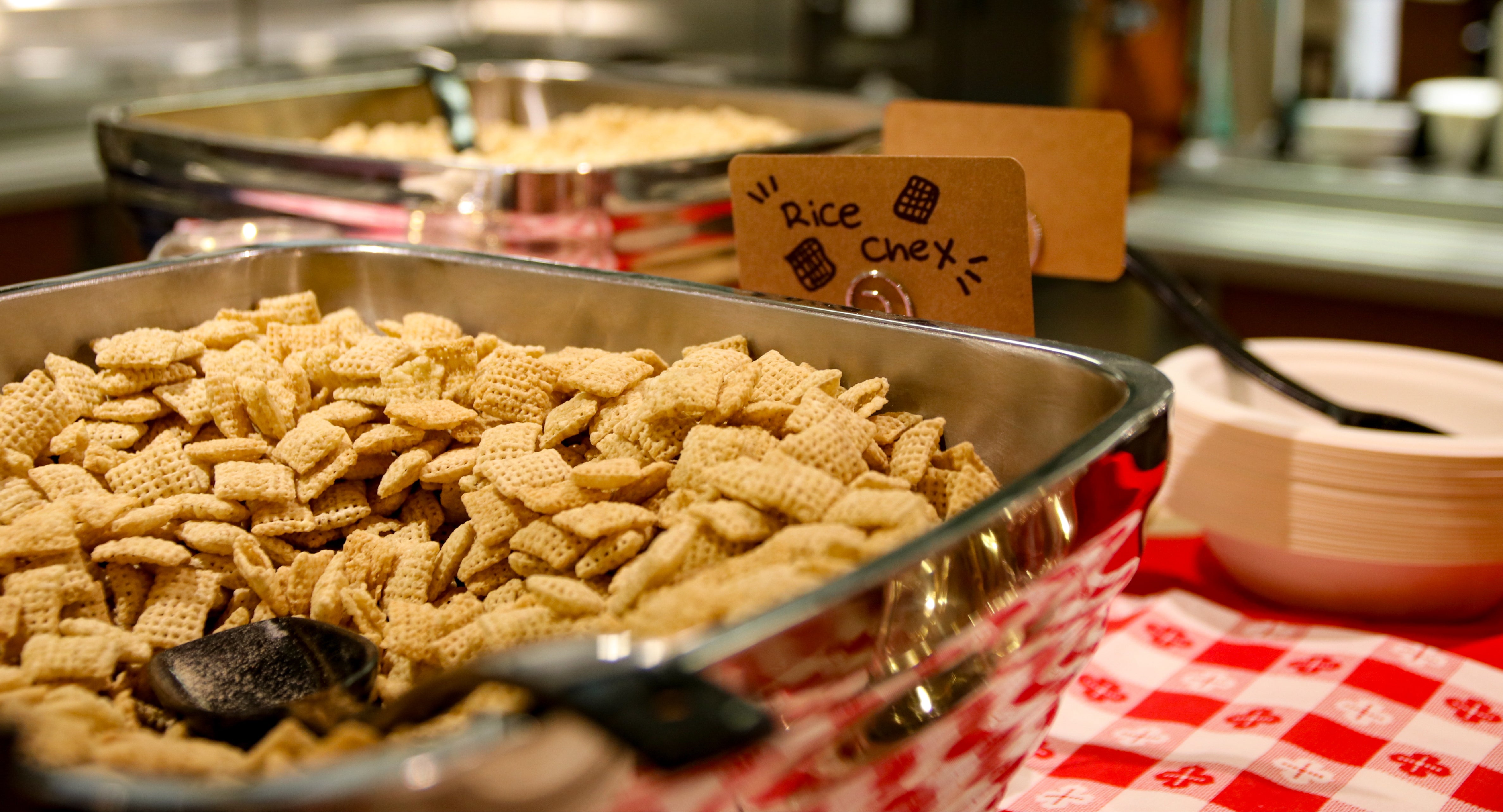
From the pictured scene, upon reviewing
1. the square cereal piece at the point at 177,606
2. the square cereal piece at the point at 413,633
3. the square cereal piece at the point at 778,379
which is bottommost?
the square cereal piece at the point at 413,633

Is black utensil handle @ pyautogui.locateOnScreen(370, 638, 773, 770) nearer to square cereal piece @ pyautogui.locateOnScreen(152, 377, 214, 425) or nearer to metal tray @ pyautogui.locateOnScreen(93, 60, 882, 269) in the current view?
square cereal piece @ pyautogui.locateOnScreen(152, 377, 214, 425)

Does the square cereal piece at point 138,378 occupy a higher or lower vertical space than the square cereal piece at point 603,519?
higher

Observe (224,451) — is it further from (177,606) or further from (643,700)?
(643,700)

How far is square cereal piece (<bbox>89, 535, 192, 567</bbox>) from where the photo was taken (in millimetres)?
629

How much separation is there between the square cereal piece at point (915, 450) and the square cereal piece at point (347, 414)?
0.34 m

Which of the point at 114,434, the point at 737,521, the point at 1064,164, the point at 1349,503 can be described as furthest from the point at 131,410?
the point at 1349,503

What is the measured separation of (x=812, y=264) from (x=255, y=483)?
1.34 feet

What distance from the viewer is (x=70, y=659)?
0.56 metres

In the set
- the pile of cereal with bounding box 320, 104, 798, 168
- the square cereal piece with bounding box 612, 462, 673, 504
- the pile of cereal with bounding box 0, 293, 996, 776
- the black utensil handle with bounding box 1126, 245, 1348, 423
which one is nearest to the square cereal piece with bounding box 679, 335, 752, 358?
the pile of cereal with bounding box 0, 293, 996, 776

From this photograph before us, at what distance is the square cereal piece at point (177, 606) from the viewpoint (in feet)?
2.05

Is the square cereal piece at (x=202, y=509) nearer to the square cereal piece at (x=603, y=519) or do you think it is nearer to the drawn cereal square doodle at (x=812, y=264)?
the square cereal piece at (x=603, y=519)

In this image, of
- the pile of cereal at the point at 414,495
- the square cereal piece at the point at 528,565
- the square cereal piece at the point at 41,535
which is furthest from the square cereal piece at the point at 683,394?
the square cereal piece at the point at 41,535

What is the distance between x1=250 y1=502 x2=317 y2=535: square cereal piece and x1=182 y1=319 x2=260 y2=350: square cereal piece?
0.17 m

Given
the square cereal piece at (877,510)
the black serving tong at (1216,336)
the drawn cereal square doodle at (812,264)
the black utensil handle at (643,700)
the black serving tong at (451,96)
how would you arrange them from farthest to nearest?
the black serving tong at (451,96) < the black serving tong at (1216,336) < the drawn cereal square doodle at (812,264) < the square cereal piece at (877,510) < the black utensil handle at (643,700)
